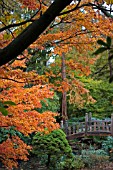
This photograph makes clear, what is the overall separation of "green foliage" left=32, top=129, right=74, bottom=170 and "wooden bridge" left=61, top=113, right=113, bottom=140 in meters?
1.98

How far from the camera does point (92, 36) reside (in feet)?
13.9

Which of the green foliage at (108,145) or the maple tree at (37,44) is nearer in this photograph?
the maple tree at (37,44)

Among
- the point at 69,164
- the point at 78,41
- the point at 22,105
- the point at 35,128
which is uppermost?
the point at 78,41

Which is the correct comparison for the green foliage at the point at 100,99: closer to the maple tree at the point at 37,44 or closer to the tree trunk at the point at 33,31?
the maple tree at the point at 37,44

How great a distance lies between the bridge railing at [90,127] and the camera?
1092cm

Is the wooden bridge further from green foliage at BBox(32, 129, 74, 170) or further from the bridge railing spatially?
green foliage at BBox(32, 129, 74, 170)

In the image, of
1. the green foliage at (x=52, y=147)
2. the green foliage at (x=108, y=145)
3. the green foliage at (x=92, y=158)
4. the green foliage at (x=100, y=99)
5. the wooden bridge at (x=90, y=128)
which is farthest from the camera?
the green foliage at (x=100, y=99)

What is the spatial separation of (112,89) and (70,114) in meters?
2.58

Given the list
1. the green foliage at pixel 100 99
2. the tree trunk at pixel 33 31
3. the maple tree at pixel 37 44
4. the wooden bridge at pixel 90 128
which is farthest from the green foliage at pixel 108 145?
the tree trunk at pixel 33 31

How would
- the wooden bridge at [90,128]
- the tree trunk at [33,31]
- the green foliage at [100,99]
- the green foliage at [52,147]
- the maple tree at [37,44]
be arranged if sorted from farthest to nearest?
the green foliage at [100,99] → the wooden bridge at [90,128] → the green foliage at [52,147] → the maple tree at [37,44] → the tree trunk at [33,31]

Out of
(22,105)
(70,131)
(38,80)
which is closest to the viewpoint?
(38,80)

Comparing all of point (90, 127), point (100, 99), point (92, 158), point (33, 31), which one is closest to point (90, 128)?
point (90, 127)

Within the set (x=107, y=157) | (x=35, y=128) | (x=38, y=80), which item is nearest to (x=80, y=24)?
(x=38, y=80)

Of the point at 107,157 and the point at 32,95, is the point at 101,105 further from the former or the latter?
the point at 32,95
